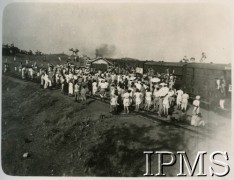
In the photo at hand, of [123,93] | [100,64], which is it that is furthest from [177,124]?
[100,64]

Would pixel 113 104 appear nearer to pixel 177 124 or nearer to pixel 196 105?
pixel 177 124

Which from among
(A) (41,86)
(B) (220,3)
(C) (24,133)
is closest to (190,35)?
(B) (220,3)

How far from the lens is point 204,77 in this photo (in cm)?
380

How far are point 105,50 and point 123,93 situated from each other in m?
0.53

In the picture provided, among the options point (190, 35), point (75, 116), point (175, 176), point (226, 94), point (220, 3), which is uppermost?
point (220, 3)

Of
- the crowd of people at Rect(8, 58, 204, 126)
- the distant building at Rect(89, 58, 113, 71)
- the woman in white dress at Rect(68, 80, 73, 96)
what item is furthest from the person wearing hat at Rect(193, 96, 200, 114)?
the woman in white dress at Rect(68, 80, 73, 96)

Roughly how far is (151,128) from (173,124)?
233 millimetres

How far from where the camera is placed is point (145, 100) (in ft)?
13.0

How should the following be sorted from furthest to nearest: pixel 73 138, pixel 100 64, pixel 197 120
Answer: pixel 100 64 → pixel 73 138 → pixel 197 120

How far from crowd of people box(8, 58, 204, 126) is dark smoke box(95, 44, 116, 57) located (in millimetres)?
189

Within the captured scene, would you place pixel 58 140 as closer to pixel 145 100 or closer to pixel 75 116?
pixel 75 116

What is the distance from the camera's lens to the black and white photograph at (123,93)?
12.2 ft

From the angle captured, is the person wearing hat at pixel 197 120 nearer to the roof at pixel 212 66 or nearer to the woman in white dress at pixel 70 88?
the roof at pixel 212 66

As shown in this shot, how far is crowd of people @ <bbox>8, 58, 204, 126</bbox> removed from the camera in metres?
3.85
